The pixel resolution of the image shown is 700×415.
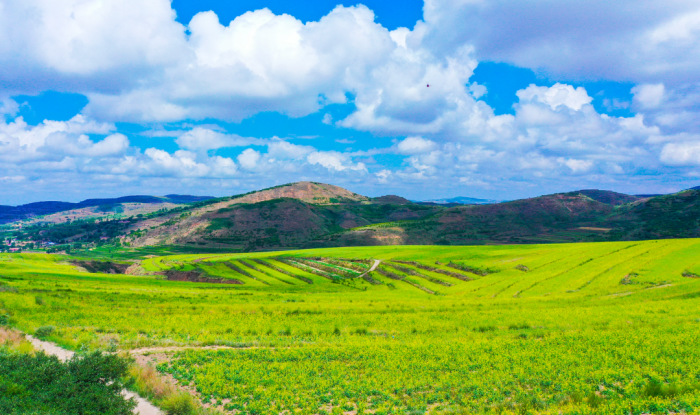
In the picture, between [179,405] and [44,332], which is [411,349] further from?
[44,332]

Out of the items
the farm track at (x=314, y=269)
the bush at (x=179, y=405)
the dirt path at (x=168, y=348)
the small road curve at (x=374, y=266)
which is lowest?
the farm track at (x=314, y=269)

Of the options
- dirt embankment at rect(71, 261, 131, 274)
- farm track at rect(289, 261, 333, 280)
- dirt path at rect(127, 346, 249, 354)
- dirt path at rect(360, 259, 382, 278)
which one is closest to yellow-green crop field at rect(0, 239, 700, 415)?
dirt path at rect(127, 346, 249, 354)

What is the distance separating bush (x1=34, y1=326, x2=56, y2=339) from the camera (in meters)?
26.6

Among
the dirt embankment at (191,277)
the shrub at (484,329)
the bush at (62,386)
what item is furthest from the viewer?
the dirt embankment at (191,277)

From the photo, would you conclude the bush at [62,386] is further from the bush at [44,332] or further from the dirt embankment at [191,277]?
the dirt embankment at [191,277]

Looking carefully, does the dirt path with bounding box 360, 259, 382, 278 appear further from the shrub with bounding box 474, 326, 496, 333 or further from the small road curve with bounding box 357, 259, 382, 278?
the shrub with bounding box 474, 326, 496, 333

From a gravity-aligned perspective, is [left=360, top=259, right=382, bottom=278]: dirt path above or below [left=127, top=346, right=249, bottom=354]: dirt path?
below

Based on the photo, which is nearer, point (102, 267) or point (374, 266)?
point (374, 266)

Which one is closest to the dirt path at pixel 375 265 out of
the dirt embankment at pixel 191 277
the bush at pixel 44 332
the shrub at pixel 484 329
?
the dirt embankment at pixel 191 277

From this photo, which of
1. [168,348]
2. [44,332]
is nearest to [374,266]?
[168,348]

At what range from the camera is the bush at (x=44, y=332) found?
2659 centimetres

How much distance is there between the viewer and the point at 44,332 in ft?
88.4

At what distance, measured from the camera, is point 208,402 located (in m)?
16.4

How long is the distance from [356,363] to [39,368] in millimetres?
15597
